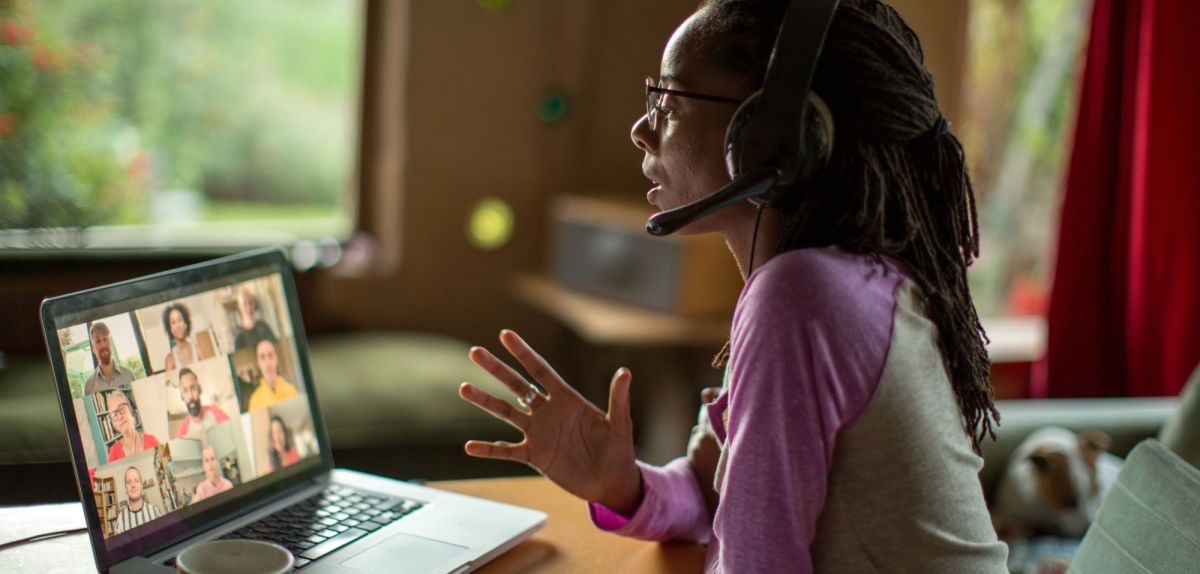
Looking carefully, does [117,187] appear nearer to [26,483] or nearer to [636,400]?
[26,483]

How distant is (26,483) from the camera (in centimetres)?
204

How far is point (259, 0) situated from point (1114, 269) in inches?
91.1

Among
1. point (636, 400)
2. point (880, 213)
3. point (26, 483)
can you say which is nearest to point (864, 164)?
point (880, 213)

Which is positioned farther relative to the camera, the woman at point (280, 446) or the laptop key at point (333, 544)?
the woman at point (280, 446)

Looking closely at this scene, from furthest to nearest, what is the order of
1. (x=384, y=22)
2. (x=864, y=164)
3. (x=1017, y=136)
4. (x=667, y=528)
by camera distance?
(x=1017, y=136) → (x=384, y=22) → (x=667, y=528) → (x=864, y=164)

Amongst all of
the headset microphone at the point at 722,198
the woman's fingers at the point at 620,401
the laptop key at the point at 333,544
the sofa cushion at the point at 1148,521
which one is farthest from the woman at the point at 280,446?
the sofa cushion at the point at 1148,521

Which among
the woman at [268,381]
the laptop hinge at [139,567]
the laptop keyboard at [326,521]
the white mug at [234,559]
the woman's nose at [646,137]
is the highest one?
the woman's nose at [646,137]

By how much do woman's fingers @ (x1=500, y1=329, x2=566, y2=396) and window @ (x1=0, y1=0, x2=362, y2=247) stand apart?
6.12ft

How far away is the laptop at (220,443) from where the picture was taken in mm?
992

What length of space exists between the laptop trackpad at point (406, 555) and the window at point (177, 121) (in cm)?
184

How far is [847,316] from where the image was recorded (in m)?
0.87

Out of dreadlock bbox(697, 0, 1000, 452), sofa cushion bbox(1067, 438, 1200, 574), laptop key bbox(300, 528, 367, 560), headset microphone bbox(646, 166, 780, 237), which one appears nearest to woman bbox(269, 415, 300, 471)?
laptop key bbox(300, 528, 367, 560)

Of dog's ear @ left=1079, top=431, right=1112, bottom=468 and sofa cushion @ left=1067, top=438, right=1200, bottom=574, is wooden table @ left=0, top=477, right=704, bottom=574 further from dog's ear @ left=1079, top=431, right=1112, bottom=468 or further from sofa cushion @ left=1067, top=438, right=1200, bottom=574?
dog's ear @ left=1079, top=431, right=1112, bottom=468

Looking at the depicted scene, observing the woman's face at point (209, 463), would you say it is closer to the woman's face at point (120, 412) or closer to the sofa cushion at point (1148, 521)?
the woman's face at point (120, 412)
